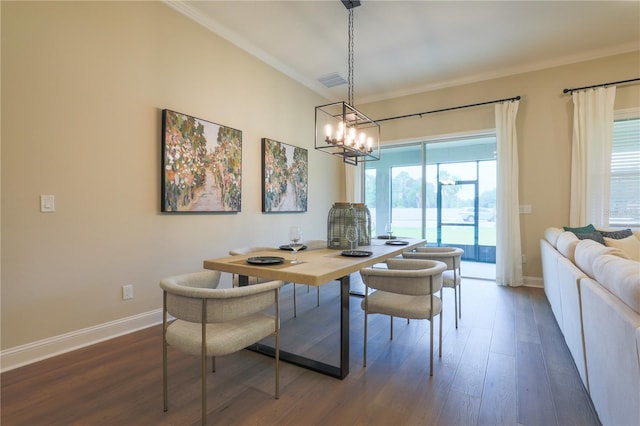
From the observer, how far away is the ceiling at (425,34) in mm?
3119

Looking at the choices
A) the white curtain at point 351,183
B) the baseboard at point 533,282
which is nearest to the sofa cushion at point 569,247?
the baseboard at point 533,282

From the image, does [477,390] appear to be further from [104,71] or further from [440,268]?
[104,71]

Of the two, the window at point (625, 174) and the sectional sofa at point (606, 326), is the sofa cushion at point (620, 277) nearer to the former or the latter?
the sectional sofa at point (606, 326)

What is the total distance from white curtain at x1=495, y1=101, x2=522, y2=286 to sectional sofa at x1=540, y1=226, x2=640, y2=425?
2.19 m

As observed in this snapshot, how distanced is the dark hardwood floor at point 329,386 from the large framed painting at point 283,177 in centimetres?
206

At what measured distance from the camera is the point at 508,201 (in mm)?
4332

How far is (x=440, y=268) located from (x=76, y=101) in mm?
2944

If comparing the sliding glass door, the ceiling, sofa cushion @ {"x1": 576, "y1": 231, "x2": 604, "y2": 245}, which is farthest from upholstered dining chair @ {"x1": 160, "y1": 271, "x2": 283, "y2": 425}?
the sliding glass door

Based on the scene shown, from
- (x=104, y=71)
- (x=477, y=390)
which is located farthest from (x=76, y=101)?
(x=477, y=390)

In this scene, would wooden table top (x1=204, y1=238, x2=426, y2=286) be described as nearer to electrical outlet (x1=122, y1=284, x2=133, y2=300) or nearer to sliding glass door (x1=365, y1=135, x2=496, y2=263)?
electrical outlet (x1=122, y1=284, x2=133, y2=300)

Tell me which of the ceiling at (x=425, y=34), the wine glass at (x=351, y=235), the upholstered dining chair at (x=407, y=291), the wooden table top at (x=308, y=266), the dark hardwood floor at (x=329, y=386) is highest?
the ceiling at (x=425, y=34)

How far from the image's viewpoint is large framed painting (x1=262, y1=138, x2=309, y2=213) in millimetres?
4141

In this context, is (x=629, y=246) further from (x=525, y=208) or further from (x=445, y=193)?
(x=445, y=193)

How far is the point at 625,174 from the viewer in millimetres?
3850
